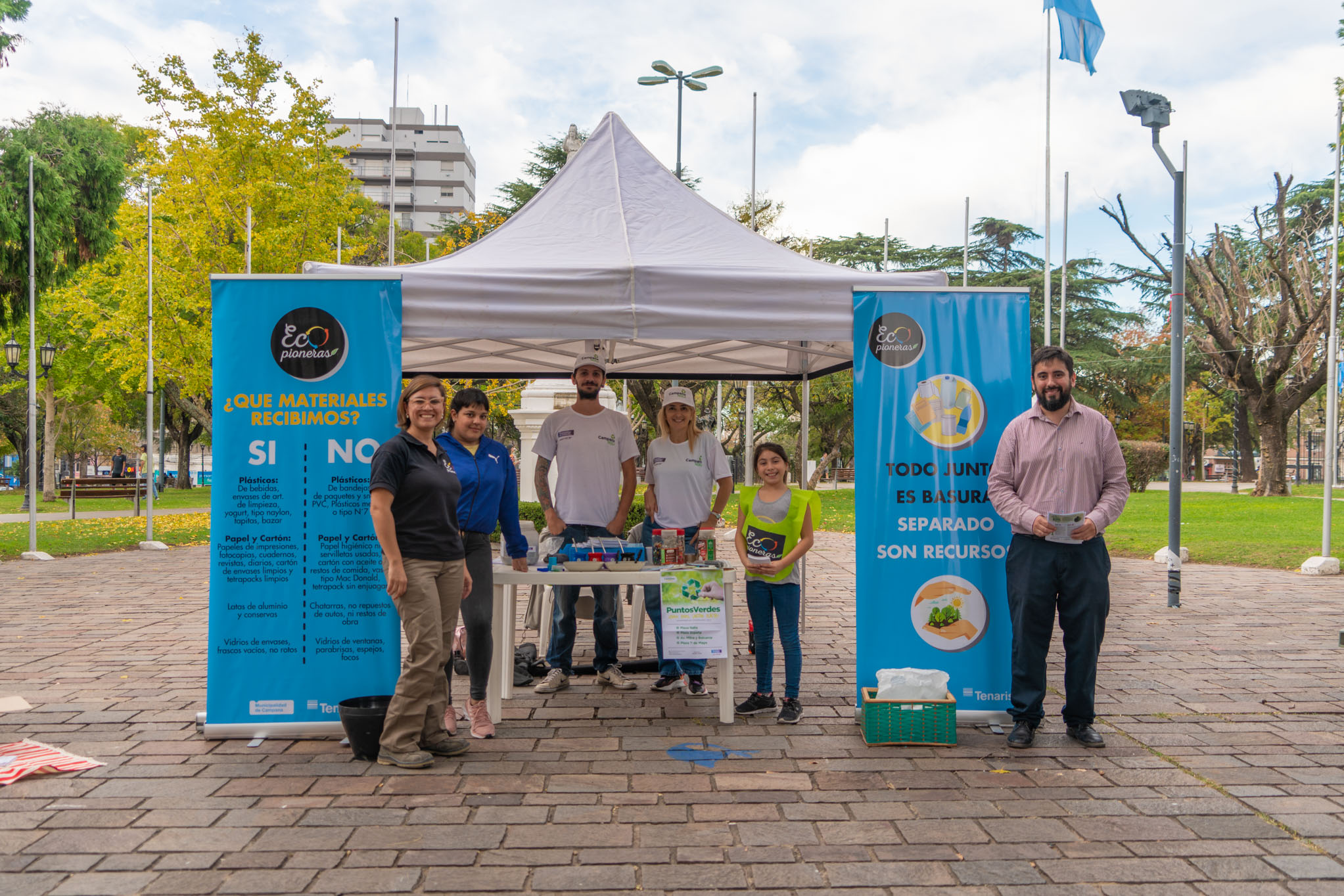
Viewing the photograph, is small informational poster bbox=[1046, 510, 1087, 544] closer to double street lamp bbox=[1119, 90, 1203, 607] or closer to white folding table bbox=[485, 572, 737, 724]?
white folding table bbox=[485, 572, 737, 724]

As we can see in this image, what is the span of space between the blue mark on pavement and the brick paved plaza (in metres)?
0.06

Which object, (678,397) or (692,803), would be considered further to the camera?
(678,397)

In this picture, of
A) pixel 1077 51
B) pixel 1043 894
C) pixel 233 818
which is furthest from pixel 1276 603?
pixel 233 818

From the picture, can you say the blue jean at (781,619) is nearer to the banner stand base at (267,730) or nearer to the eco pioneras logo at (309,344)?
the banner stand base at (267,730)

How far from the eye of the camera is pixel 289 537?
193 inches

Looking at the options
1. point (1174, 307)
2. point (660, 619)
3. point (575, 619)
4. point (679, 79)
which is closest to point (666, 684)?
point (660, 619)

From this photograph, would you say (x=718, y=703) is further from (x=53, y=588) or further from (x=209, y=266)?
(x=209, y=266)

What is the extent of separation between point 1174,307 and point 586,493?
274 inches

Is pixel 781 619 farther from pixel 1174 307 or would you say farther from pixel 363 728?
pixel 1174 307

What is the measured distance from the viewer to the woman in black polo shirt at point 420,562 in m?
4.34

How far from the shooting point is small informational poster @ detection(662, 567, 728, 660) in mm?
5180

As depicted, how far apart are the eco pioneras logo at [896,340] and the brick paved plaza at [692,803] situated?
2.00 meters

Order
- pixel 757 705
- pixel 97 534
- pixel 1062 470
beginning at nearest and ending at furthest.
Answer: pixel 1062 470
pixel 757 705
pixel 97 534

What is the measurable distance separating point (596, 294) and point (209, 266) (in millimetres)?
17487
